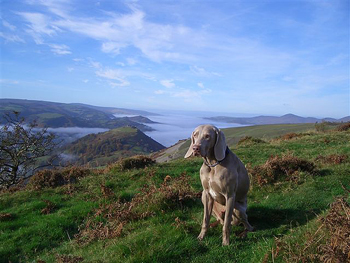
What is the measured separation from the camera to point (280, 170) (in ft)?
29.9

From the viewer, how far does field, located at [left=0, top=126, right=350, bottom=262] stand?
4484 mm

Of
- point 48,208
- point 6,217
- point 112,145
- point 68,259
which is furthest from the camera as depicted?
point 112,145

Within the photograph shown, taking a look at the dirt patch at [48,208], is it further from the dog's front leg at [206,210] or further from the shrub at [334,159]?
the shrub at [334,159]

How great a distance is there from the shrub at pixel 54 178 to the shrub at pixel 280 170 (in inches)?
302

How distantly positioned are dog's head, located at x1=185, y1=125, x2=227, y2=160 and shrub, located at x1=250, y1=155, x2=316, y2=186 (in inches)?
172

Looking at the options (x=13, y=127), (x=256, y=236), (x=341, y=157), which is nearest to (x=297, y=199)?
(x=256, y=236)

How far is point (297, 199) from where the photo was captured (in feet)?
23.3

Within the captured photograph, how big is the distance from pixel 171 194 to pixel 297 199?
3.49 m

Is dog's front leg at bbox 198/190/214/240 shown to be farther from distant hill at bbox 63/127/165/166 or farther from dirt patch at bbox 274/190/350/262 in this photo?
distant hill at bbox 63/127/165/166

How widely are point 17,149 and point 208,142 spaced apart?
14.4m

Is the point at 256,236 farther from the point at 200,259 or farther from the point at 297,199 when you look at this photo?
the point at 297,199

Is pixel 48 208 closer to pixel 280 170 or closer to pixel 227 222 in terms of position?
pixel 227 222

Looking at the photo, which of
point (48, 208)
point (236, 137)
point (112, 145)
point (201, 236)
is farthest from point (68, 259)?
point (112, 145)

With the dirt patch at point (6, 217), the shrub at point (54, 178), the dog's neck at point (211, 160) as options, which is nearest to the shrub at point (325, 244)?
the dog's neck at point (211, 160)
